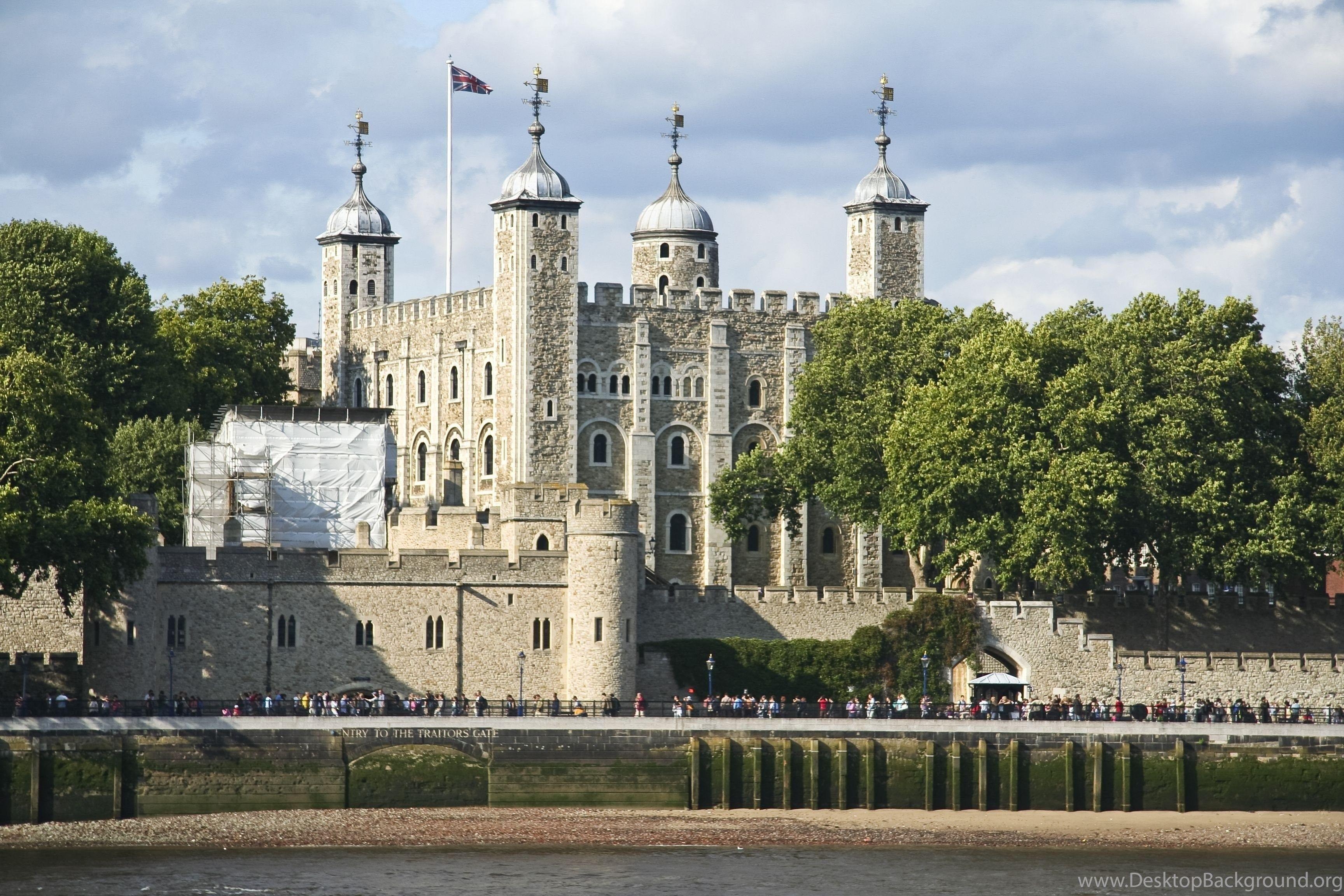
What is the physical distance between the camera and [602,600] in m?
72.8

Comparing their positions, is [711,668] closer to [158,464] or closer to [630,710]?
[630,710]

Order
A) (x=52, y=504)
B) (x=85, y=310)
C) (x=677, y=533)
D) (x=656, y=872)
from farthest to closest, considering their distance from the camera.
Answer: (x=677, y=533) < (x=85, y=310) < (x=52, y=504) < (x=656, y=872)

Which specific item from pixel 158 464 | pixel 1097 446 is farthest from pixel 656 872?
pixel 158 464

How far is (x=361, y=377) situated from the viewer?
10306 cm

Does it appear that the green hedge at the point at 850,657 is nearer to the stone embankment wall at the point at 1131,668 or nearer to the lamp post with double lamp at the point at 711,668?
the lamp post with double lamp at the point at 711,668

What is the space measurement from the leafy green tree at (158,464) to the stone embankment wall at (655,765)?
1680cm

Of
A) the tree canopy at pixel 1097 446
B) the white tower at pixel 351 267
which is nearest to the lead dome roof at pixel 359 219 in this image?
the white tower at pixel 351 267

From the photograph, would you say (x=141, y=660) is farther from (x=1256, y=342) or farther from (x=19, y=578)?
(x=1256, y=342)

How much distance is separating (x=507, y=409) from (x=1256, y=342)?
23.6 meters

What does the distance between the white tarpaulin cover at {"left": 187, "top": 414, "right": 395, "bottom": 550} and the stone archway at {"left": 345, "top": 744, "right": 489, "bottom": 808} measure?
1657 centimetres

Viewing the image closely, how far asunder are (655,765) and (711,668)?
737 centimetres

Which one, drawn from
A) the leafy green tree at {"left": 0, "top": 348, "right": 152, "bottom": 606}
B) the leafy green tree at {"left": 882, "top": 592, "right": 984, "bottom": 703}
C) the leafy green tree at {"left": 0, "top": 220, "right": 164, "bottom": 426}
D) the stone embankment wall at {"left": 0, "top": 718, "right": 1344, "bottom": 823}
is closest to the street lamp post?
the stone embankment wall at {"left": 0, "top": 718, "right": 1344, "bottom": 823}

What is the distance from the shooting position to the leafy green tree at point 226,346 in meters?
91.8

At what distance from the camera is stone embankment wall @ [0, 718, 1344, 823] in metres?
63.5
